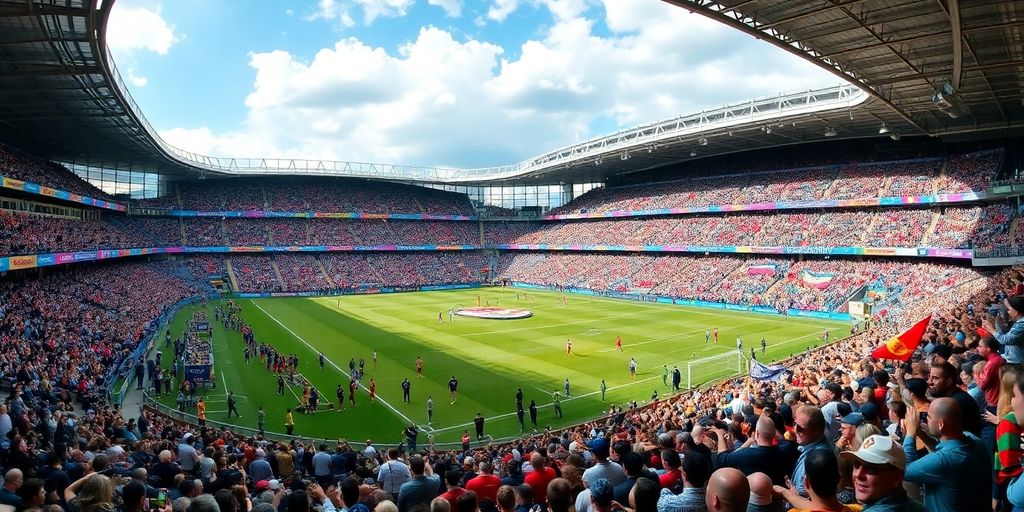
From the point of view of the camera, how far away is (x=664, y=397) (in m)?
26.6

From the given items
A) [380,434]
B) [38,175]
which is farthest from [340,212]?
[380,434]

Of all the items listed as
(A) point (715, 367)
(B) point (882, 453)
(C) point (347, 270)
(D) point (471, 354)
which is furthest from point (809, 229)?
(B) point (882, 453)

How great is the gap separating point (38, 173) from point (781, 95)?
5764 cm

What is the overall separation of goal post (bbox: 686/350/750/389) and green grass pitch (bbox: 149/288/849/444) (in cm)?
22

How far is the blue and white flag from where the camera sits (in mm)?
20719

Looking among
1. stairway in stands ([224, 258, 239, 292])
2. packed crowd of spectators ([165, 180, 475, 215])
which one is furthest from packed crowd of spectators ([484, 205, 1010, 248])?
stairway in stands ([224, 258, 239, 292])

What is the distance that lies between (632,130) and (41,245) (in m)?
51.6

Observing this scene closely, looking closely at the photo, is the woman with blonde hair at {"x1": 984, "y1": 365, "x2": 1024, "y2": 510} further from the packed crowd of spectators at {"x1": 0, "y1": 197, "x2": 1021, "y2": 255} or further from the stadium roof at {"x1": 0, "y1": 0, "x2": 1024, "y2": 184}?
the packed crowd of spectators at {"x1": 0, "y1": 197, "x2": 1021, "y2": 255}

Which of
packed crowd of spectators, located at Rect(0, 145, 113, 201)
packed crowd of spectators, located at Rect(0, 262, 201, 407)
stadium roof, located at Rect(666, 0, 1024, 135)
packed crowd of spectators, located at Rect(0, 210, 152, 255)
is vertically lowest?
packed crowd of spectators, located at Rect(0, 262, 201, 407)

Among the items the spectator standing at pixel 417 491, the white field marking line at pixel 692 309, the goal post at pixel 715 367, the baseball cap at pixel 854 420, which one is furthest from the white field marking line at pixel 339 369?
the white field marking line at pixel 692 309

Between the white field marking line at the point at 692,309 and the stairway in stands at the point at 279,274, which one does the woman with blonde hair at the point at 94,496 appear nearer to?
the white field marking line at the point at 692,309

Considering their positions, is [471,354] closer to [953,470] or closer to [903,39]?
[903,39]

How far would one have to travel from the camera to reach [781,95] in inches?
1971

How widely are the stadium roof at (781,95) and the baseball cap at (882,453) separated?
2018 centimetres
